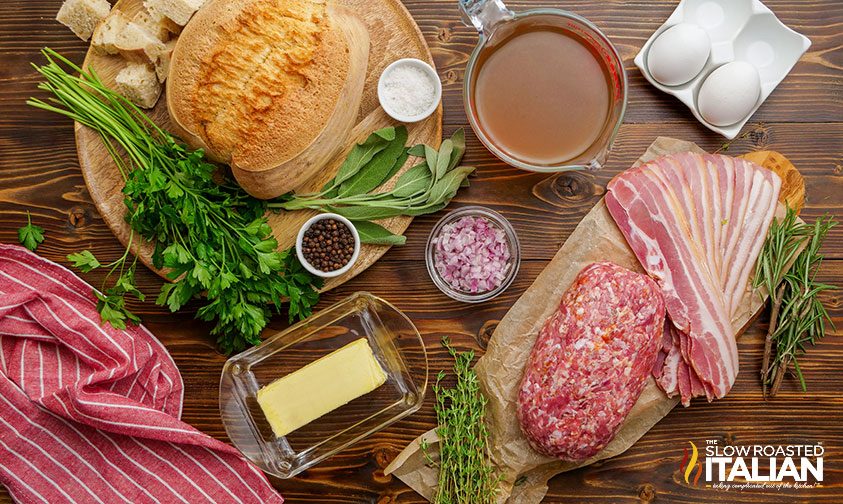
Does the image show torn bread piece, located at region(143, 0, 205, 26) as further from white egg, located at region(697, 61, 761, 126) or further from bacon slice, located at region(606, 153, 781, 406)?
white egg, located at region(697, 61, 761, 126)

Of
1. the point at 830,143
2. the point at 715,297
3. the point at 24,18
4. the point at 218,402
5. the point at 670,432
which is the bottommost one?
the point at 670,432

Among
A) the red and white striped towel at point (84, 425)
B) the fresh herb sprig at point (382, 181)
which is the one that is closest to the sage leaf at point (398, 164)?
the fresh herb sprig at point (382, 181)

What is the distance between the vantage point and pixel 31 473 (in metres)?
1.94

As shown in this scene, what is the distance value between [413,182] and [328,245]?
0.35 m

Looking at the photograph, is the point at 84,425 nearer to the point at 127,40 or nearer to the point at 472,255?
the point at 127,40

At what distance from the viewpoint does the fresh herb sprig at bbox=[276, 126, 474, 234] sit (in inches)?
78.3

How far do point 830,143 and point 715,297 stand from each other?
0.71 m

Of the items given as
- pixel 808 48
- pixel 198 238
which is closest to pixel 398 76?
pixel 198 238

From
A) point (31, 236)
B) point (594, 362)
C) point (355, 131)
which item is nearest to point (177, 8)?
point (355, 131)

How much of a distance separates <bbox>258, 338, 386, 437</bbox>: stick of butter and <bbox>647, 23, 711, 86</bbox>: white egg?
131 centimetres

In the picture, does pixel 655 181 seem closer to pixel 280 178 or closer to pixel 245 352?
pixel 280 178

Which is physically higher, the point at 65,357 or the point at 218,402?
the point at 65,357

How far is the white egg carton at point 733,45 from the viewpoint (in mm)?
2010

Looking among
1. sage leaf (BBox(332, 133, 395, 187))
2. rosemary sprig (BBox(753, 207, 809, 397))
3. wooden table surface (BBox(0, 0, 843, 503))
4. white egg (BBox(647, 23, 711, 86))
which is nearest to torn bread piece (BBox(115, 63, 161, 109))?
wooden table surface (BBox(0, 0, 843, 503))
